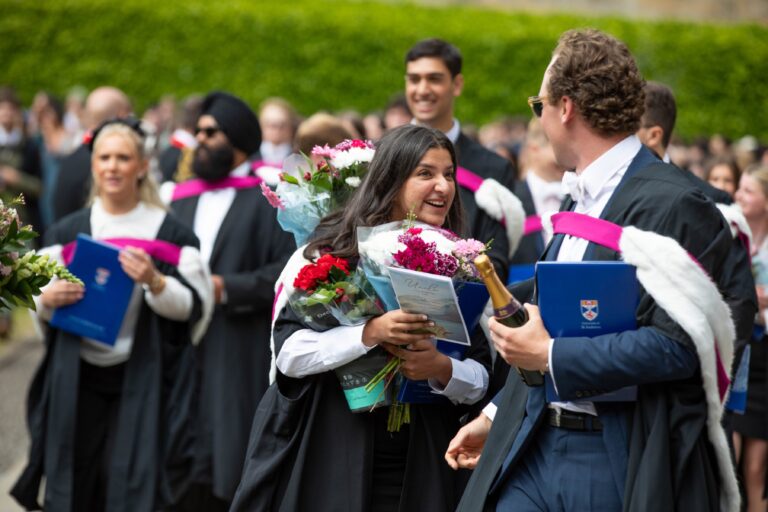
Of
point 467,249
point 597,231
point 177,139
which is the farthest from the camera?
point 177,139

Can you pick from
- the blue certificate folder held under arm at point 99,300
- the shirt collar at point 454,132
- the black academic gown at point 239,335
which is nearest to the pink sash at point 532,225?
the shirt collar at point 454,132

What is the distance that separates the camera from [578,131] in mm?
4098


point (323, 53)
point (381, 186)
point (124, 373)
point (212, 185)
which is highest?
point (323, 53)

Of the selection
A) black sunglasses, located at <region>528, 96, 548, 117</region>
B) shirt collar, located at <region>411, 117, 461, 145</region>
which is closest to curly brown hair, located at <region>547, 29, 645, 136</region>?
black sunglasses, located at <region>528, 96, 548, 117</region>

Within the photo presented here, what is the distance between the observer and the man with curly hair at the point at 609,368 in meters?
3.70

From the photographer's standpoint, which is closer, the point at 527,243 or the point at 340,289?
the point at 340,289

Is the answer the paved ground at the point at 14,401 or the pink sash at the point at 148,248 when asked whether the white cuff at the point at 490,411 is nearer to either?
the pink sash at the point at 148,248

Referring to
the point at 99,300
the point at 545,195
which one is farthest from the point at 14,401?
the point at 545,195

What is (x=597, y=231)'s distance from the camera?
3.89 metres

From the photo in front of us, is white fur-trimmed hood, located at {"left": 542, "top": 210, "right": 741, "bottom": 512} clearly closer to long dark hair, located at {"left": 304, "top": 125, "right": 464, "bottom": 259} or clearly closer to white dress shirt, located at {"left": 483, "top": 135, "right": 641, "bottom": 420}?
white dress shirt, located at {"left": 483, "top": 135, "right": 641, "bottom": 420}

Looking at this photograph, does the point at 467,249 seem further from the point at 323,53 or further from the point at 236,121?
the point at 323,53

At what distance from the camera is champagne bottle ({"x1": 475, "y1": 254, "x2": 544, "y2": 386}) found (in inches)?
152

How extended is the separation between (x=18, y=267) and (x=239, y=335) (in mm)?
3668

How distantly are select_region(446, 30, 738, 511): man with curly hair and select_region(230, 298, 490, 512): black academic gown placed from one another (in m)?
0.49
